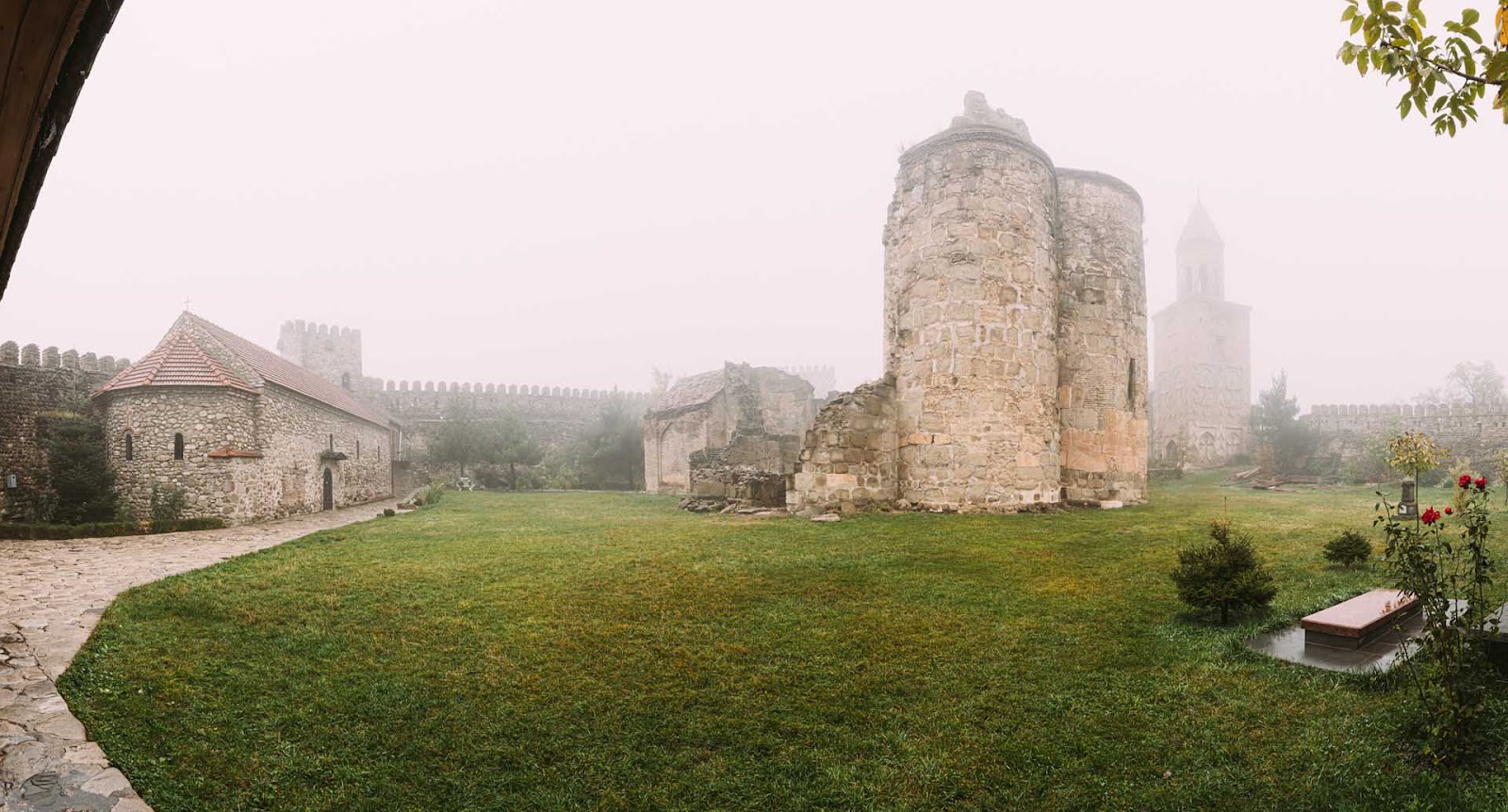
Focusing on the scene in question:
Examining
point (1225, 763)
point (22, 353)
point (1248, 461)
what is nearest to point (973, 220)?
point (1225, 763)

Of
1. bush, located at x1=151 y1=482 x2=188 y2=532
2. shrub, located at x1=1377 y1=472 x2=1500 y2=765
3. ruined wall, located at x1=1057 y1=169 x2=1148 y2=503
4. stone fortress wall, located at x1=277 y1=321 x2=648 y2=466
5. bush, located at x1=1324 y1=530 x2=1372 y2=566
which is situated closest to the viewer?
shrub, located at x1=1377 y1=472 x2=1500 y2=765

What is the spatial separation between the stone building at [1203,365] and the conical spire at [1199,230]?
0.21 ft

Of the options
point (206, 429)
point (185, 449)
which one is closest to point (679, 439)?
point (206, 429)

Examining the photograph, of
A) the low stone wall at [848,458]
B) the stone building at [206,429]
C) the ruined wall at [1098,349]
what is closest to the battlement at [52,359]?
the stone building at [206,429]

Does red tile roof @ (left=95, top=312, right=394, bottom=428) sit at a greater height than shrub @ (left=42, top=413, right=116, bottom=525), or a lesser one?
greater

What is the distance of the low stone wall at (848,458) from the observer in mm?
15062

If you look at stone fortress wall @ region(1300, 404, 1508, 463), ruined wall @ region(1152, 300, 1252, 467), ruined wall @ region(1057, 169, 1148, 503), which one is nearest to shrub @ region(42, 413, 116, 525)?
ruined wall @ region(1057, 169, 1148, 503)

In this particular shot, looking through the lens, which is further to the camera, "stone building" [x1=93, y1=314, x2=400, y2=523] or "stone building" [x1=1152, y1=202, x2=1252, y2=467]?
"stone building" [x1=1152, y1=202, x2=1252, y2=467]

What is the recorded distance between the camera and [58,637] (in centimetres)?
693

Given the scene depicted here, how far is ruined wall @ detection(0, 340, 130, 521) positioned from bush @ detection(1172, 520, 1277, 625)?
24990 millimetres

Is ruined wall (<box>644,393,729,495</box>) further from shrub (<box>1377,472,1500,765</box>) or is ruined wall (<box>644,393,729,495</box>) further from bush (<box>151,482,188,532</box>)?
shrub (<box>1377,472,1500,765</box>)

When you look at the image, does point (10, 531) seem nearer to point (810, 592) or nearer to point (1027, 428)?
point (810, 592)

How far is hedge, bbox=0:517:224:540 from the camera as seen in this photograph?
1602 centimetres

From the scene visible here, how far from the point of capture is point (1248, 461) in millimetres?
37438
